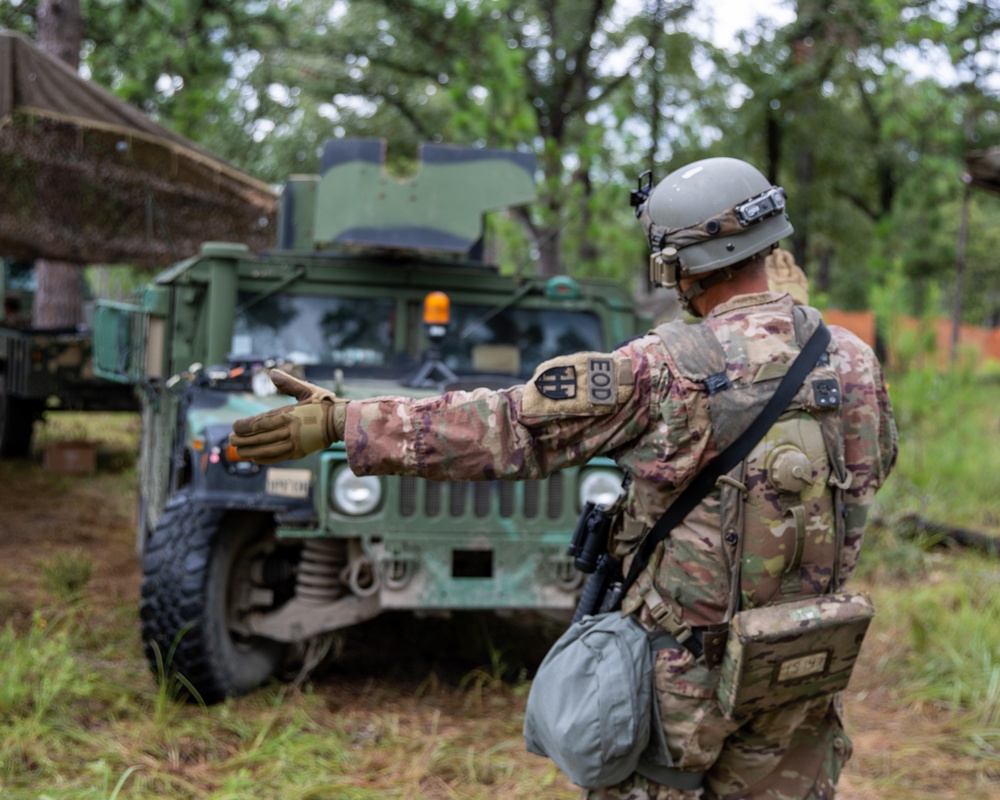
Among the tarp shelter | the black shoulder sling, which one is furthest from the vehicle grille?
the tarp shelter

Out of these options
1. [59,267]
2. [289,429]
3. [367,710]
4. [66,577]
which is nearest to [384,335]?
[367,710]

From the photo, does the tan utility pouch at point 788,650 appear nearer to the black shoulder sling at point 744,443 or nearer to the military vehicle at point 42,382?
the black shoulder sling at point 744,443

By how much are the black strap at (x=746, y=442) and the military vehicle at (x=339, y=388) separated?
1691mm

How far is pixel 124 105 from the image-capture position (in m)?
6.00

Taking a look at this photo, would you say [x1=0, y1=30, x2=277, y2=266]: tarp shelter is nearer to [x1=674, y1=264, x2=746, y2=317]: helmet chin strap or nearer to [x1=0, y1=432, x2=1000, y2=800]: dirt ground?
[x1=0, y1=432, x2=1000, y2=800]: dirt ground

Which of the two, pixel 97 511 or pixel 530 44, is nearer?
pixel 97 511

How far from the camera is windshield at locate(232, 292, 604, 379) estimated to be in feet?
14.3

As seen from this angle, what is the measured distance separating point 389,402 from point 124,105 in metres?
4.99

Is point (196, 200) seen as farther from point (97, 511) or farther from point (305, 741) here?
point (305, 741)

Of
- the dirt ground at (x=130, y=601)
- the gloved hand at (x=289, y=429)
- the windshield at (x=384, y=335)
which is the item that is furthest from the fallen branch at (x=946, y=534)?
the gloved hand at (x=289, y=429)

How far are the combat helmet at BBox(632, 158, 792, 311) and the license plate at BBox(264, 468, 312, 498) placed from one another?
1.76 meters

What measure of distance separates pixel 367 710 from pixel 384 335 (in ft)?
5.13

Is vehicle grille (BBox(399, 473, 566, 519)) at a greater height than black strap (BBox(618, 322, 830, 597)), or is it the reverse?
black strap (BBox(618, 322, 830, 597))

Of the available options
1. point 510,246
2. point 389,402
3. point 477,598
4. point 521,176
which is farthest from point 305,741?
point 510,246
